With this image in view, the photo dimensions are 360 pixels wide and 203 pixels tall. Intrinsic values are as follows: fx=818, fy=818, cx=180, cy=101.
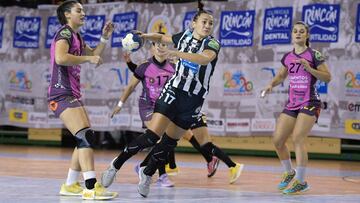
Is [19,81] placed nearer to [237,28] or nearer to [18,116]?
[18,116]

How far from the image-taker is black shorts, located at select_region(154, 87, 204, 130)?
30.4 ft

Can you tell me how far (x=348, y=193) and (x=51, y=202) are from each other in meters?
4.06

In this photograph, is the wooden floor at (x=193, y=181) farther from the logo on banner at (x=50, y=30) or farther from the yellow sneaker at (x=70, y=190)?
the logo on banner at (x=50, y=30)

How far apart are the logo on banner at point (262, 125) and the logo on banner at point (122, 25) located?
3.90 metres

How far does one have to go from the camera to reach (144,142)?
9.35 metres

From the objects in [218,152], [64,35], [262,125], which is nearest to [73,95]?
[64,35]

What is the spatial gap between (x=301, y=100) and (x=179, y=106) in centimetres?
204

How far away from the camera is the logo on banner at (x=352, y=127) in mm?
16555

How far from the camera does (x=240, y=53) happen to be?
17969 mm

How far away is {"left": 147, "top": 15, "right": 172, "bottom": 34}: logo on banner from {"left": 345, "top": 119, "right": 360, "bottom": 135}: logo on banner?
481 cm

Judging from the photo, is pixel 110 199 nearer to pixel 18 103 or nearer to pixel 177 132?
pixel 177 132

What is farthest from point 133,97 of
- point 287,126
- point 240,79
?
point 287,126

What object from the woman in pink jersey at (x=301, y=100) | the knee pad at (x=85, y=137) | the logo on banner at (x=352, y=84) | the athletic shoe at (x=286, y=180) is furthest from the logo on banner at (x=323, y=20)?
the knee pad at (x=85, y=137)

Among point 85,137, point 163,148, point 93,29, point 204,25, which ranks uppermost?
point 204,25
